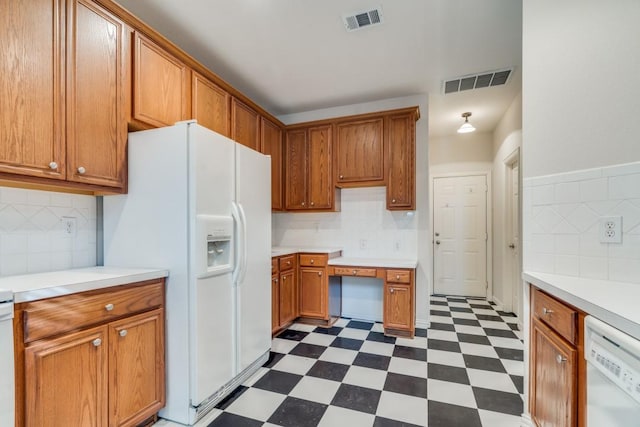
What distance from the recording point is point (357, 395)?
193 cm

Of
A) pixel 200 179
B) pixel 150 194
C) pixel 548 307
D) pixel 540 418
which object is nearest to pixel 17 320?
pixel 150 194

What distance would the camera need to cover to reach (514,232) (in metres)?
3.62

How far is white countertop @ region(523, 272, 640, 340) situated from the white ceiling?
1805 millimetres

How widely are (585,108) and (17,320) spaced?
273 cm

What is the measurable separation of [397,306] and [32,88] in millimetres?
3074

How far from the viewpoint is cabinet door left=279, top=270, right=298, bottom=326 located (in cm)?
303

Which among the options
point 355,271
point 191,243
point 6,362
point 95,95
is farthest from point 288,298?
point 95,95

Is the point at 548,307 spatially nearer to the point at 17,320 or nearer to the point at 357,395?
the point at 357,395

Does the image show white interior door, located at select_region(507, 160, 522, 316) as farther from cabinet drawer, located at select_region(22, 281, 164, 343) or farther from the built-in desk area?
cabinet drawer, located at select_region(22, 281, 164, 343)

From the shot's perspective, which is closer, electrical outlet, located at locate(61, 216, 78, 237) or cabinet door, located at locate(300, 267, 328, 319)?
electrical outlet, located at locate(61, 216, 78, 237)

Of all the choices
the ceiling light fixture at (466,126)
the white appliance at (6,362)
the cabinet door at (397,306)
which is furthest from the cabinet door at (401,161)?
the white appliance at (6,362)

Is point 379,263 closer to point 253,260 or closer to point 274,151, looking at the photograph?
point 253,260

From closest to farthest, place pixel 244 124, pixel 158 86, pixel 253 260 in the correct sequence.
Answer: pixel 158 86 → pixel 253 260 → pixel 244 124

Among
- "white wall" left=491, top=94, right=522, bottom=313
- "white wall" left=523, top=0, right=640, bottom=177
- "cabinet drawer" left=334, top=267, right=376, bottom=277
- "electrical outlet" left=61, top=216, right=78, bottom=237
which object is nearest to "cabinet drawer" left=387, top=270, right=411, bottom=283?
"cabinet drawer" left=334, top=267, right=376, bottom=277
